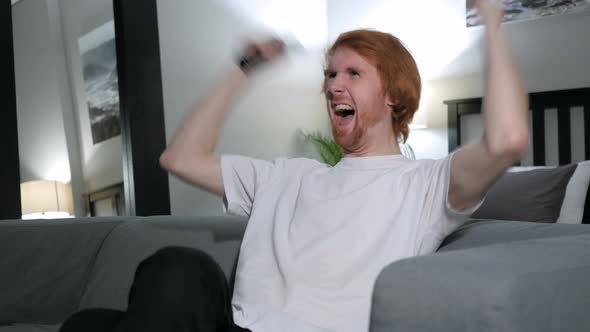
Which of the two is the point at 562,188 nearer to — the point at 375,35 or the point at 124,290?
the point at 375,35

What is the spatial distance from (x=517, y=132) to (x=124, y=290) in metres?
0.94

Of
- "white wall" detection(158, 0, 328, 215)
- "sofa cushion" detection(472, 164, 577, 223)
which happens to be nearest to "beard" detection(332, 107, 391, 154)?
"sofa cushion" detection(472, 164, 577, 223)

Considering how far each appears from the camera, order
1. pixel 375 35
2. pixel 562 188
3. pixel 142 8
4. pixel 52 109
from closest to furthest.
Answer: pixel 375 35 → pixel 562 188 → pixel 52 109 → pixel 142 8

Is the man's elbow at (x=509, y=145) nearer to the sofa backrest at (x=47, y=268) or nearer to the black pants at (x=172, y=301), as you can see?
the black pants at (x=172, y=301)

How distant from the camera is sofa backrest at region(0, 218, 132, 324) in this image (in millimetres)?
1516

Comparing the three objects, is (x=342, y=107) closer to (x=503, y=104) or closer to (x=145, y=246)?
(x=503, y=104)

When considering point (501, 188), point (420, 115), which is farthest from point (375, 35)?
point (420, 115)

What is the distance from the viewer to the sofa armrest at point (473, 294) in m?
0.60

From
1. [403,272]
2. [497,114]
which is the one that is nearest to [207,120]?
[497,114]

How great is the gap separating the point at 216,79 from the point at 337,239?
2630 millimetres

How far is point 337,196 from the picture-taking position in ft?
→ 3.65

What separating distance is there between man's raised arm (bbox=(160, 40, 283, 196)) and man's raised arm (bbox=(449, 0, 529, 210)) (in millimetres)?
457

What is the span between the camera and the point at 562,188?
2113mm

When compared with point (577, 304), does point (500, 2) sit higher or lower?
higher
